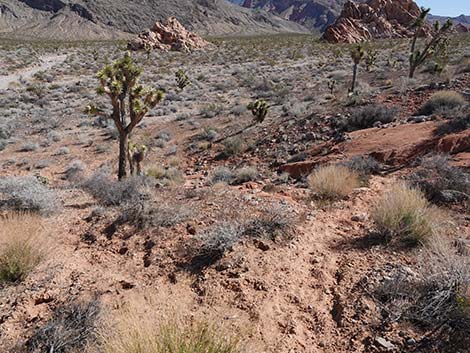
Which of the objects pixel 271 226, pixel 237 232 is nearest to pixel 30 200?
pixel 237 232

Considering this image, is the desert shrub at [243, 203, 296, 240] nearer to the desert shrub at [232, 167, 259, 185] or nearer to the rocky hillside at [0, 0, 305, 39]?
the desert shrub at [232, 167, 259, 185]

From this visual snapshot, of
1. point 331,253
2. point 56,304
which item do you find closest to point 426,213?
point 331,253

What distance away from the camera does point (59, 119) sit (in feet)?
66.4

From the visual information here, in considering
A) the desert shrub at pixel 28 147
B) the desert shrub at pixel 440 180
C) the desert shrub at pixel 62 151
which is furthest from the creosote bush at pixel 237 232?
the desert shrub at pixel 28 147

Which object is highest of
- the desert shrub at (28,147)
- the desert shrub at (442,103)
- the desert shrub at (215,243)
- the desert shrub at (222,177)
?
the desert shrub at (442,103)

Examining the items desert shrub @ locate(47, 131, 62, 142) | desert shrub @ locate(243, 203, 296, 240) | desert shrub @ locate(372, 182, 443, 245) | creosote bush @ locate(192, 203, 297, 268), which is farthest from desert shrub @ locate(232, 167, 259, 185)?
desert shrub @ locate(47, 131, 62, 142)

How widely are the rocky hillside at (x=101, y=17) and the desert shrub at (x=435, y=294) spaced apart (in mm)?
112439

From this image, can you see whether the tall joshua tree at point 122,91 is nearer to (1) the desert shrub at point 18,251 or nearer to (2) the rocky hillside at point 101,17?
(1) the desert shrub at point 18,251

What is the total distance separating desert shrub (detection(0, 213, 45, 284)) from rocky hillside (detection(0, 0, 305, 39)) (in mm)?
109450

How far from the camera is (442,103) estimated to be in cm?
1241

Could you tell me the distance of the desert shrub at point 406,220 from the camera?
4.82 m

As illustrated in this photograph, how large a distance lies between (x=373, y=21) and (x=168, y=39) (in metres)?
35.1

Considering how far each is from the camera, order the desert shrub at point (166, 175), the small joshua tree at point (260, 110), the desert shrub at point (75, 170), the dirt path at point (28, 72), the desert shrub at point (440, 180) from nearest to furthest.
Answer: the desert shrub at point (440, 180) < the desert shrub at point (166, 175) < the desert shrub at point (75, 170) < the small joshua tree at point (260, 110) < the dirt path at point (28, 72)

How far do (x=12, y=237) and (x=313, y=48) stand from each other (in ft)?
159
